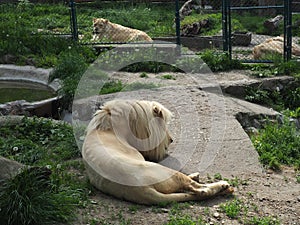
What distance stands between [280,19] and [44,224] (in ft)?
38.9

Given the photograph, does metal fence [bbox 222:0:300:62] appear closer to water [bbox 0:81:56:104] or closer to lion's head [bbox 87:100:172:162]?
water [bbox 0:81:56:104]

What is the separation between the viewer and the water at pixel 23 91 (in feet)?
31.2

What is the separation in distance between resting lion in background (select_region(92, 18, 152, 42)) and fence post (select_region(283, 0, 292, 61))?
291 cm

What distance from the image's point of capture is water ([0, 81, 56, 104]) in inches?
374

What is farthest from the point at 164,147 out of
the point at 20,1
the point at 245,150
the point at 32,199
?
the point at 20,1

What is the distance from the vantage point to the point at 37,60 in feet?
35.6

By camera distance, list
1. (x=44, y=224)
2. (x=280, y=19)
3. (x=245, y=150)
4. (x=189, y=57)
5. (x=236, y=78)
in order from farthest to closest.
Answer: (x=280, y=19)
(x=189, y=57)
(x=236, y=78)
(x=245, y=150)
(x=44, y=224)

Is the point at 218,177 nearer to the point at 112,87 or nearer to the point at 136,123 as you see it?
the point at 136,123


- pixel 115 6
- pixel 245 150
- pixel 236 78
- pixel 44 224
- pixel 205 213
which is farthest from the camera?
pixel 115 6

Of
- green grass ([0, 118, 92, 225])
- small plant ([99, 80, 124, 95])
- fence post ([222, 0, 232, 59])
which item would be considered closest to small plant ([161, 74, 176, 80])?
small plant ([99, 80, 124, 95])

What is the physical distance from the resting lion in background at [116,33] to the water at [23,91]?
8.27 ft

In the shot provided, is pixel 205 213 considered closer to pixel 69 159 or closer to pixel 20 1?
pixel 69 159

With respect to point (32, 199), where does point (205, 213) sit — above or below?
below

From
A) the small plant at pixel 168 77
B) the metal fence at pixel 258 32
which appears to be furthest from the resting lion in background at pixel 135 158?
the metal fence at pixel 258 32
